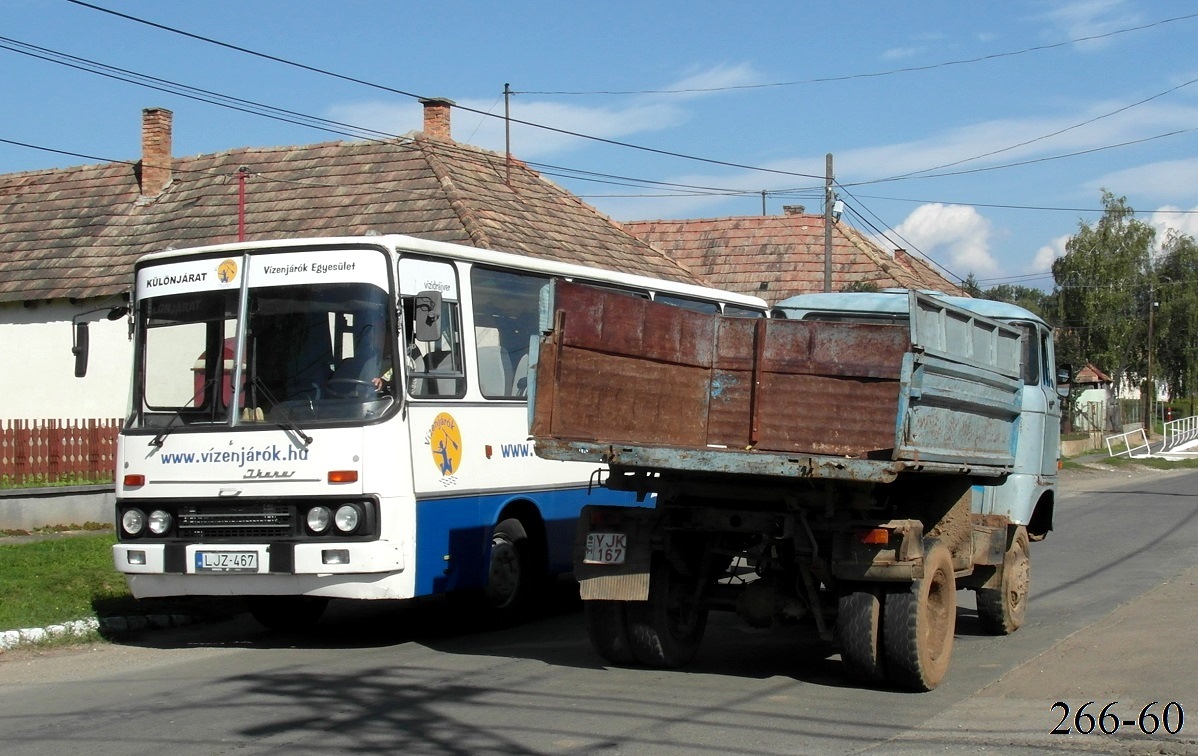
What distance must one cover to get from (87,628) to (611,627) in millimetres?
4652

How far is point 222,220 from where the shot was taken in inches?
1097

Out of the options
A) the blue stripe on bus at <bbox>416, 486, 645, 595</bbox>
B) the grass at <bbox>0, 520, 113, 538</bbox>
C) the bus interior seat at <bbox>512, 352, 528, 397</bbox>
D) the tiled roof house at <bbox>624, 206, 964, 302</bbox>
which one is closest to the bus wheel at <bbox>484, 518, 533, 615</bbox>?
the blue stripe on bus at <bbox>416, 486, 645, 595</bbox>

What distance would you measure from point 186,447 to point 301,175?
20036 mm

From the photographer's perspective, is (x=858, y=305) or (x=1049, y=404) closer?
(x=858, y=305)

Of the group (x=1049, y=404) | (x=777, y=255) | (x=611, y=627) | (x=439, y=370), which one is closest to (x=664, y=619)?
(x=611, y=627)

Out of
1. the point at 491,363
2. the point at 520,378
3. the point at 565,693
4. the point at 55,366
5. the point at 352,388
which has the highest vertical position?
the point at 55,366

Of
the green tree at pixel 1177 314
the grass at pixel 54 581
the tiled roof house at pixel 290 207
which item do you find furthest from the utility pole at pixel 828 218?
the green tree at pixel 1177 314

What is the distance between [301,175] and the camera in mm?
28859

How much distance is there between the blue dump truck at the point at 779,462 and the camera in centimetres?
799

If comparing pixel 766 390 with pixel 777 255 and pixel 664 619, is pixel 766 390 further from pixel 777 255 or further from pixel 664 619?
pixel 777 255

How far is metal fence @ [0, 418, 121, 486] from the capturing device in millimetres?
20734

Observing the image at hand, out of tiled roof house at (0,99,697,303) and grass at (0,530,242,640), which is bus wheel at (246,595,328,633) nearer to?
grass at (0,530,242,640)

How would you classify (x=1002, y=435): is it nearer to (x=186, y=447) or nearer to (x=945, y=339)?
(x=945, y=339)

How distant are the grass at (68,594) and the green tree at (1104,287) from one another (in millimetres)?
67428
